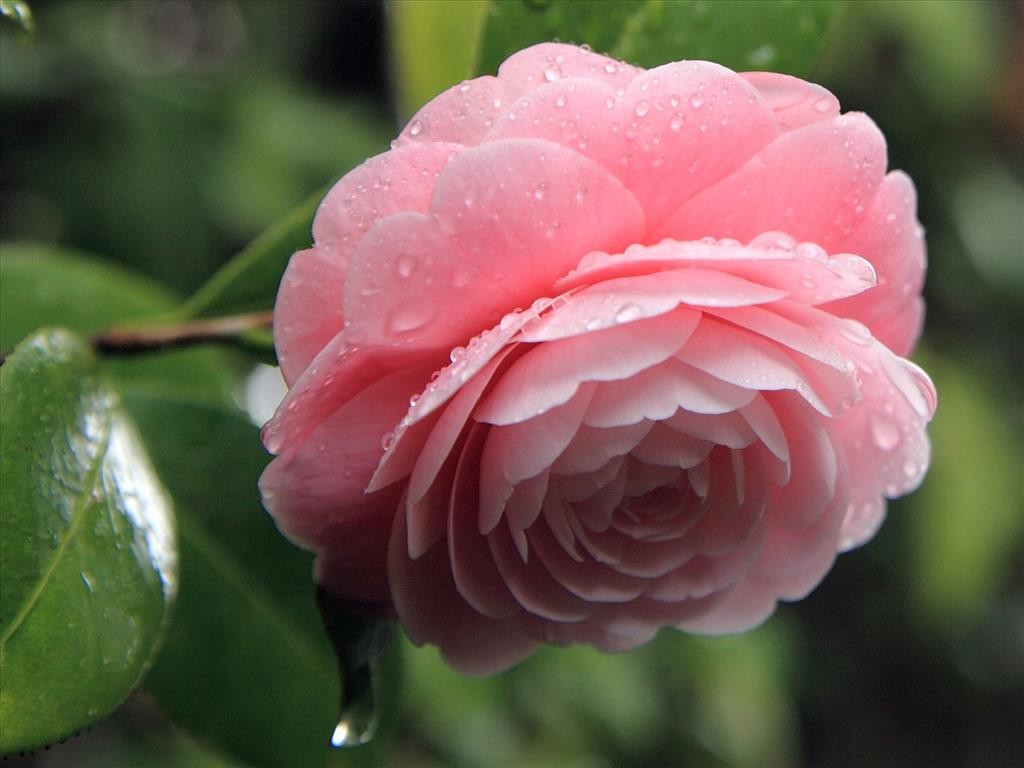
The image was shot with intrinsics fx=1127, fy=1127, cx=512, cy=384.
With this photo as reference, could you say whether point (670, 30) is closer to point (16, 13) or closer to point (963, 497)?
point (16, 13)

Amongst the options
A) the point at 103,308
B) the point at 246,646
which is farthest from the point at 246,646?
the point at 103,308

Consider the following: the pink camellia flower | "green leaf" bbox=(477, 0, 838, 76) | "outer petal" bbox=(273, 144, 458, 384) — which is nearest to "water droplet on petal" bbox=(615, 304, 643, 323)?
the pink camellia flower

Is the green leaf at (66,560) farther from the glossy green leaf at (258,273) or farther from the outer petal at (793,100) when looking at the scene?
the outer petal at (793,100)

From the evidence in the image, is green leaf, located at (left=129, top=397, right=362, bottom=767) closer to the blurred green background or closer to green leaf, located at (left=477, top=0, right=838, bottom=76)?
green leaf, located at (left=477, top=0, right=838, bottom=76)

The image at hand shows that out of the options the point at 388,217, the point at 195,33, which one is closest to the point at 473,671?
the point at 388,217

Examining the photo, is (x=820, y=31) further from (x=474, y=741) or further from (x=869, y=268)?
(x=474, y=741)
